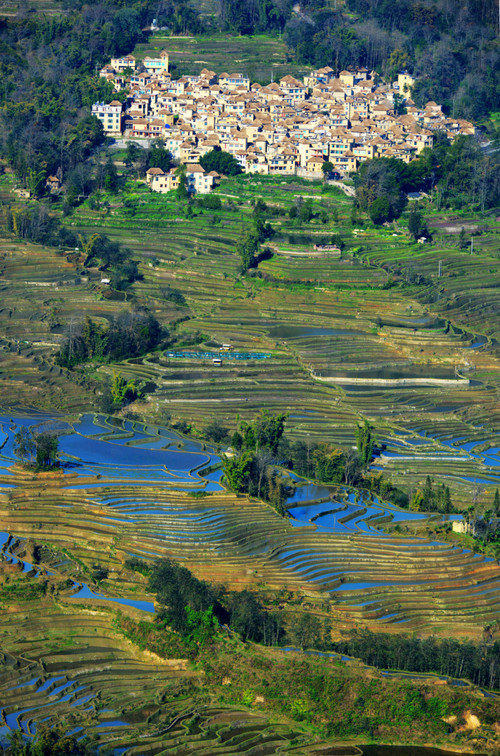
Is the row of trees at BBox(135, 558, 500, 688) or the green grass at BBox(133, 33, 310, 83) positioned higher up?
the green grass at BBox(133, 33, 310, 83)

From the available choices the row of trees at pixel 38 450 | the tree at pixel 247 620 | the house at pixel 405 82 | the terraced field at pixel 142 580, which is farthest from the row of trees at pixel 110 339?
the house at pixel 405 82

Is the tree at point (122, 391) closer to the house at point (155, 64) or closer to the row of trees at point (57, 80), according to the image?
the row of trees at point (57, 80)

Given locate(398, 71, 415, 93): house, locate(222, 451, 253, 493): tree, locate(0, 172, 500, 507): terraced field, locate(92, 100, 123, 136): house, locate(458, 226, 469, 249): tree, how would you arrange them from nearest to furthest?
locate(222, 451, 253, 493): tree → locate(0, 172, 500, 507): terraced field → locate(458, 226, 469, 249): tree → locate(92, 100, 123, 136): house → locate(398, 71, 415, 93): house

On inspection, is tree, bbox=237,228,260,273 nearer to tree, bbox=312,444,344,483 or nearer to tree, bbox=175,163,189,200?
tree, bbox=175,163,189,200

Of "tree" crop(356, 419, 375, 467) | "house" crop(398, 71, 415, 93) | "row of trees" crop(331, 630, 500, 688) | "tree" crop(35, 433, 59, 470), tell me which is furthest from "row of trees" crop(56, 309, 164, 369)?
"house" crop(398, 71, 415, 93)

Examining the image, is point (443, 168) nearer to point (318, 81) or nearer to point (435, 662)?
point (318, 81)

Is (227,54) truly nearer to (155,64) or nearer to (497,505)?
(155,64)
